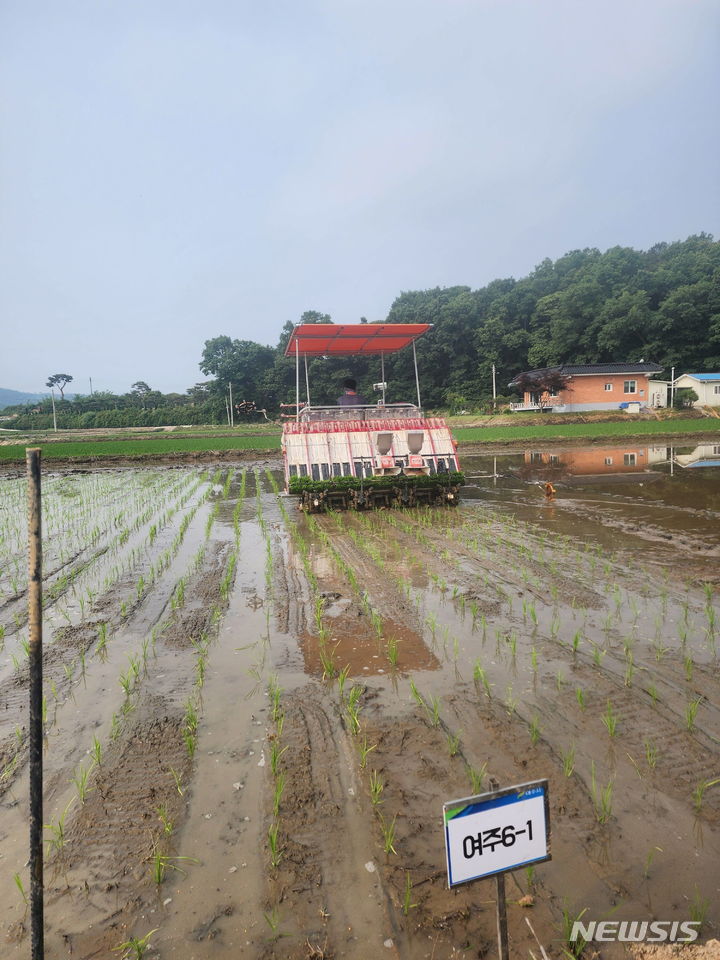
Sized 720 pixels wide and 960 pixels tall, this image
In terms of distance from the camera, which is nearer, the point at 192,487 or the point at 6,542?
the point at 6,542

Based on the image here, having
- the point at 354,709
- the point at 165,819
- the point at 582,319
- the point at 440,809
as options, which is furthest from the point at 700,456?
the point at 582,319

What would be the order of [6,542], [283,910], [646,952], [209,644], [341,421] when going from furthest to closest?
[341,421]
[6,542]
[209,644]
[283,910]
[646,952]

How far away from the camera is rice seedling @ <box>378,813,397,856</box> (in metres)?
2.91

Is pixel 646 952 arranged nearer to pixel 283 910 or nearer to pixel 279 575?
pixel 283 910

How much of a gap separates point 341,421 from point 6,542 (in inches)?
279

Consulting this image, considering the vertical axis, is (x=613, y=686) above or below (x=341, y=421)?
below

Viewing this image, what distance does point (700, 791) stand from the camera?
10.7 feet

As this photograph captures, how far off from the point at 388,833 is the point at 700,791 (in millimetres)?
1775

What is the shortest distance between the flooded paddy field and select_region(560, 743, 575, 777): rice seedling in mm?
17

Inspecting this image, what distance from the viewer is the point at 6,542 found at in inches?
417

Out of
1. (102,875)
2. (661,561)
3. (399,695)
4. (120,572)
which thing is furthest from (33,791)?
(661,561)

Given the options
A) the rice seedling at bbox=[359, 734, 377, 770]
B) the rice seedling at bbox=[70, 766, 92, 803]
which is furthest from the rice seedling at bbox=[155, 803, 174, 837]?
the rice seedling at bbox=[359, 734, 377, 770]

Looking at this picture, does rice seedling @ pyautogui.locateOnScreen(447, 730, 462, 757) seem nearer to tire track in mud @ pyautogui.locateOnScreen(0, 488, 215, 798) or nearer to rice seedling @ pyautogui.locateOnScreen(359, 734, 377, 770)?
rice seedling @ pyautogui.locateOnScreen(359, 734, 377, 770)

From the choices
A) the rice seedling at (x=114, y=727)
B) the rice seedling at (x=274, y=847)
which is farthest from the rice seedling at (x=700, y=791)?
the rice seedling at (x=114, y=727)
